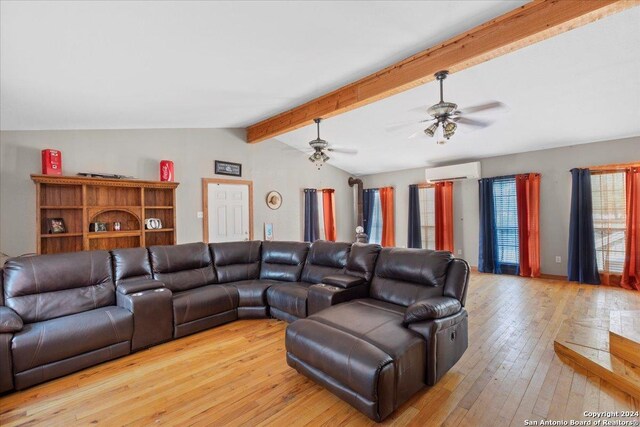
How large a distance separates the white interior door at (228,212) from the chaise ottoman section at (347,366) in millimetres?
3719

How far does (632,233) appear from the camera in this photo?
4.61 metres

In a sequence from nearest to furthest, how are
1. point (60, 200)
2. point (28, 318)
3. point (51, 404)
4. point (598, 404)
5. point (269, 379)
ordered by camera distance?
point (598, 404)
point (51, 404)
point (269, 379)
point (28, 318)
point (60, 200)

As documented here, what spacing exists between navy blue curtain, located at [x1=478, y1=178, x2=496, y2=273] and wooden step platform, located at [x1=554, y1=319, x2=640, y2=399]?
287 centimetres

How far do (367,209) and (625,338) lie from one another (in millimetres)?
6106

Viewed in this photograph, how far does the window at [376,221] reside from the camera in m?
8.04

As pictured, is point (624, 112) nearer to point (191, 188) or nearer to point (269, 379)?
point (269, 379)

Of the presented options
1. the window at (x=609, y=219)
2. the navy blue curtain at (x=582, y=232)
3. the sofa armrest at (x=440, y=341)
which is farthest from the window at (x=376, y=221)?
the sofa armrest at (x=440, y=341)

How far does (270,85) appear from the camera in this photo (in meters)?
3.53

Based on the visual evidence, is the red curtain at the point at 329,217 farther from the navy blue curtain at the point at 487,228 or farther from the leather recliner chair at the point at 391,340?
the leather recliner chair at the point at 391,340

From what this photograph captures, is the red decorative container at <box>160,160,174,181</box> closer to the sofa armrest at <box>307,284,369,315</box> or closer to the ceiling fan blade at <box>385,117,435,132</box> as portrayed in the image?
the sofa armrest at <box>307,284,369,315</box>

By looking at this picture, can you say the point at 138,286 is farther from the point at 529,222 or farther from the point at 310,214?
the point at 529,222

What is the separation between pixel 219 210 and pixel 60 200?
7.47 ft

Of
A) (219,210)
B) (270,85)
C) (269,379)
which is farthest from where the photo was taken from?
(219,210)

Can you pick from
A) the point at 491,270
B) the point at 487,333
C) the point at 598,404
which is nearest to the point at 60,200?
the point at 487,333
